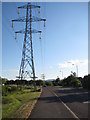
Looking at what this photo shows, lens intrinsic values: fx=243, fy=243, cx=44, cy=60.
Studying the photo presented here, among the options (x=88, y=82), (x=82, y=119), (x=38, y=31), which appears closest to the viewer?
(x=82, y=119)

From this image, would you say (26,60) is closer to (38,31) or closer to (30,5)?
(38,31)

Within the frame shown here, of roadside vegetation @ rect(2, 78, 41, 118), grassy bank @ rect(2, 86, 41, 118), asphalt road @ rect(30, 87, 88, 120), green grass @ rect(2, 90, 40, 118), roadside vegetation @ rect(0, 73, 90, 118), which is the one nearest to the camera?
asphalt road @ rect(30, 87, 88, 120)

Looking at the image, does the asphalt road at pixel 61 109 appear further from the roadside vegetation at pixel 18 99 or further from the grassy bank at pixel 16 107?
the roadside vegetation at pixel 18 99

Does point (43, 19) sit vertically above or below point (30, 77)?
above

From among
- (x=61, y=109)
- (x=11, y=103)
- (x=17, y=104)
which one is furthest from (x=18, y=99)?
(x=61, y=109)

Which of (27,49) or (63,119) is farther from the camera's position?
(27,49)

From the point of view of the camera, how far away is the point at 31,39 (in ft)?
142

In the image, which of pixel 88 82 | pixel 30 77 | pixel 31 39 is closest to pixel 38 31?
pixel 31 39

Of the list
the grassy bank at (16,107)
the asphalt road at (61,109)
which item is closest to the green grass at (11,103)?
the grassy bank at (16,107)

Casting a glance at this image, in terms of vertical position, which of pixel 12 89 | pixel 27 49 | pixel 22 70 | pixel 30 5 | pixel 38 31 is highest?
pixel 30 5

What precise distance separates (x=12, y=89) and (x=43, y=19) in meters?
16.6

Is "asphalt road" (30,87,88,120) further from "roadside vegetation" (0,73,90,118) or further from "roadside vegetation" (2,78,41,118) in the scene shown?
"roadside vegetation" (0,73,90,118)

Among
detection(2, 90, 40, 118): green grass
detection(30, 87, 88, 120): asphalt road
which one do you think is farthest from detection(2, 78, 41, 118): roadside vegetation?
detection(30, 87, 88, 120): asphalt road

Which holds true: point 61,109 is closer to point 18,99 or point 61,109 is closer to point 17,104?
point 17,104
